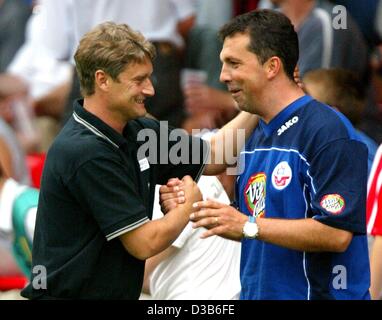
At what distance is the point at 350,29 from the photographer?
7605mm

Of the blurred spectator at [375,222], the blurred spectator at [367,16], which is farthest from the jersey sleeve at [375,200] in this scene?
the blurred spectator at [367,16]

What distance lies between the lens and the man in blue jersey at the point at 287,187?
4.88 m

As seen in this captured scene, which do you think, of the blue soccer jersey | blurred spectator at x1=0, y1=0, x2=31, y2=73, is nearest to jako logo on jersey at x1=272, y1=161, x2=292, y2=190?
the blue soccer jersey

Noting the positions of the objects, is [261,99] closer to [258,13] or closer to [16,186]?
[258,13]

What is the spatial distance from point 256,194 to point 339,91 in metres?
1.69

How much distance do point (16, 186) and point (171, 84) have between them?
1352 mm

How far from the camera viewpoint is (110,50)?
5055mm

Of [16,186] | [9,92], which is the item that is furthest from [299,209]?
[9,92]

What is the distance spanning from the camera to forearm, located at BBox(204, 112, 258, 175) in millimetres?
5516

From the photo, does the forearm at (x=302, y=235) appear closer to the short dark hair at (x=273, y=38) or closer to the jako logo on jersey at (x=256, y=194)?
the jako logo on jersey at (x=256, y=194)

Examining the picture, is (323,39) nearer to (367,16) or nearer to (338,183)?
(367,16)

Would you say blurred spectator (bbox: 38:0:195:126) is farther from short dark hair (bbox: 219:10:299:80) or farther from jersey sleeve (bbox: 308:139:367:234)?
jersey sleeve (bbox: 308:139:367:234)

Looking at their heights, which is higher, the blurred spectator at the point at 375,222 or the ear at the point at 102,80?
the ear at the point at 102,80

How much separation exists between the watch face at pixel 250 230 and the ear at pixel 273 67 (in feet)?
2.11
